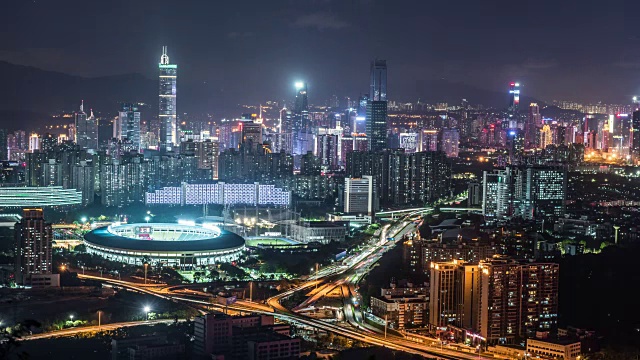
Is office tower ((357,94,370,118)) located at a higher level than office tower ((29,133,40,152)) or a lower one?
higher

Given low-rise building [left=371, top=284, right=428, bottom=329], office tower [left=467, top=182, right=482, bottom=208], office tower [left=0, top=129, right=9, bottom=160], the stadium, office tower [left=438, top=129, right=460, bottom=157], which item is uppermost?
office tower [left=438, top=129, right=460, bottom=157]

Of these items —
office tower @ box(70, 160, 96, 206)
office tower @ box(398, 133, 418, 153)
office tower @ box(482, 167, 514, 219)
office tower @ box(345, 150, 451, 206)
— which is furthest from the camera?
office tower @ box(398, 133, 418, 153)

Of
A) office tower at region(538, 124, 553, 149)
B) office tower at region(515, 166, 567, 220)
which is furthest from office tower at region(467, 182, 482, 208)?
office tower at region(538, 124, 553, 149)

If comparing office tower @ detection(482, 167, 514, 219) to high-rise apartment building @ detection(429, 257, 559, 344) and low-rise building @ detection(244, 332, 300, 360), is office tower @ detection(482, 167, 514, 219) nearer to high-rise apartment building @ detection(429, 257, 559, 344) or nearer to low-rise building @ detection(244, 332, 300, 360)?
high-rise apartment building @ detection(429, 257, 559, 344)

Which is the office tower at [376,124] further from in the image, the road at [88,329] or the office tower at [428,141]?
the road at [88,329]

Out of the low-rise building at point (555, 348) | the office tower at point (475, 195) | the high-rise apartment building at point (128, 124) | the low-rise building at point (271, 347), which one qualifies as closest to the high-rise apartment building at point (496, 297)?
the low-rise building at point (555, 348)

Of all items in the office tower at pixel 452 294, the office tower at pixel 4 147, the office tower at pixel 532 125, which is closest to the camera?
the office tower at pixel 452 294

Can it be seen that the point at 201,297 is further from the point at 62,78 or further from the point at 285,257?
the point at 62,78
